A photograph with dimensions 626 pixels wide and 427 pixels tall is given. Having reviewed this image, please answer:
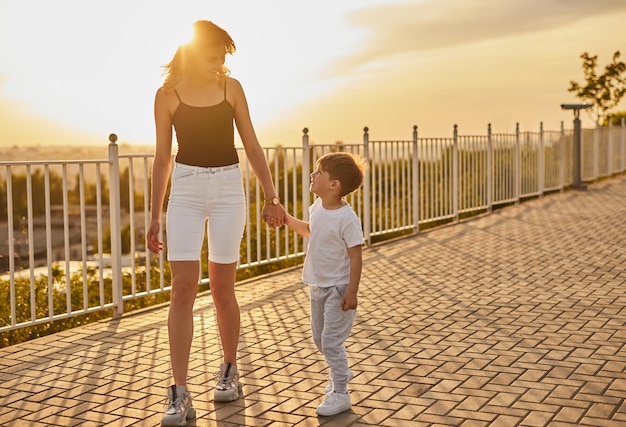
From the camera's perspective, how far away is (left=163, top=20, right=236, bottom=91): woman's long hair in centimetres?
432

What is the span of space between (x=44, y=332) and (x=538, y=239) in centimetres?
717

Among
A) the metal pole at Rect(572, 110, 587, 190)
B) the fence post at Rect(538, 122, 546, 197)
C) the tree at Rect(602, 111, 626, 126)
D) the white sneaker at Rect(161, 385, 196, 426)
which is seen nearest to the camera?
the white sneaker at Rect(161, 385, 196, 426)

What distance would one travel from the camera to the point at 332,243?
438 centimetres

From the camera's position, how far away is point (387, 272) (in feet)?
31.2

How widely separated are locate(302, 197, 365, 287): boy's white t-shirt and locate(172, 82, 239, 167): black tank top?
56cm

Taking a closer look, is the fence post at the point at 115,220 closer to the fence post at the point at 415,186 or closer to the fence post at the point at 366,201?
the fence post at the point at 366,201

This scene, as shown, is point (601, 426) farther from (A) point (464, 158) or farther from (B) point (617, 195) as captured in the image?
(B) point (617, 195)

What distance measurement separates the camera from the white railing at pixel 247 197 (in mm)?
6805

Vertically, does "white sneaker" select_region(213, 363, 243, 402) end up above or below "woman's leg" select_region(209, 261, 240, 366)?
below

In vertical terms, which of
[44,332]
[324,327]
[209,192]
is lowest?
[44,332]

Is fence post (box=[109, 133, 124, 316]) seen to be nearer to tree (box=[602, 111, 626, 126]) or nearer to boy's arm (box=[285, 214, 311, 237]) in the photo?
boy's arm (box=[285, 214, 311, 237])

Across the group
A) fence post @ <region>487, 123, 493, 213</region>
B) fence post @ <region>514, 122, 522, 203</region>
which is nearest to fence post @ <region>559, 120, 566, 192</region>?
fence post @ <region>514, 122, 522, 203</region>

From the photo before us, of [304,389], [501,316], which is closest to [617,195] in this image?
[501,316]

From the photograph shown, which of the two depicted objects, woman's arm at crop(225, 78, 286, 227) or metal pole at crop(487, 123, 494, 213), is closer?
woman's arm at crop(225, 78, 286, 227)
